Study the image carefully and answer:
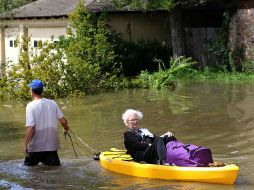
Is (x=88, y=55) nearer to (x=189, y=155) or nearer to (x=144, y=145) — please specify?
(x=144, y=145)

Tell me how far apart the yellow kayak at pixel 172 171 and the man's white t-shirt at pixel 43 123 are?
1.07 m

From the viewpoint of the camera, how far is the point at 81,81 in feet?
72.5

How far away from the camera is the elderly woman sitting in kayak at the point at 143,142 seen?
31.9 feet

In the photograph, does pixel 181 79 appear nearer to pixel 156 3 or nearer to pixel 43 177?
pixel 156 3

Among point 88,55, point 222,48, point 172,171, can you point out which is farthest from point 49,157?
point 222,48

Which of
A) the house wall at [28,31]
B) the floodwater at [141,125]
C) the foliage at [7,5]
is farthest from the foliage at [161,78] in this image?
the foliage at [7,5]

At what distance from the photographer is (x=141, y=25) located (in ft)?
100

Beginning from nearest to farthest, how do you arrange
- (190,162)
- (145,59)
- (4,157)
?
(190,162), (4,157), (145,59)

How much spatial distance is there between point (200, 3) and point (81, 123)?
13764 mm

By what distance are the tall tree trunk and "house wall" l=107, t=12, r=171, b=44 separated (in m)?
2.57

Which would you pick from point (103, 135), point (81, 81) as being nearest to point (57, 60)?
point (81, 81)

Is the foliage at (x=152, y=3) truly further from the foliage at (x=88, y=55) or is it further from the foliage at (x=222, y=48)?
the foliage at (x=88, y=55)

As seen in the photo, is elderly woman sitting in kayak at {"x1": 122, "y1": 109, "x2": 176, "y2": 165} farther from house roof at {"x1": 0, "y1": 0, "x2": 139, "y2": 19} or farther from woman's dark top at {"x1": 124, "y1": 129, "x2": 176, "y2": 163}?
house roof at {"x1": 0, "y1": 0, "x2": 139, "y2": 19}

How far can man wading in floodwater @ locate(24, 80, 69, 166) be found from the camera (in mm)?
9789
